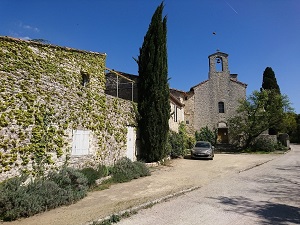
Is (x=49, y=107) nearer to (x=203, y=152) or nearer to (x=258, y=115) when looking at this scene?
(x=203, y=152)

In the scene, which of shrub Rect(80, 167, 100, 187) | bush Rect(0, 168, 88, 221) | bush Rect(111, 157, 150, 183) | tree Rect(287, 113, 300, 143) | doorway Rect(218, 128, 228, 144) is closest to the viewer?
bush Rect(0, 168, 88, 221)

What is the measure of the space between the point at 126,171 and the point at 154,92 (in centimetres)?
603

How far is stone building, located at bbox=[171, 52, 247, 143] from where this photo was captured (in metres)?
31.8

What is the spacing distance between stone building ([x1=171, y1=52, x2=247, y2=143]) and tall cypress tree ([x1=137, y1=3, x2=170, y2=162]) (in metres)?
15.6

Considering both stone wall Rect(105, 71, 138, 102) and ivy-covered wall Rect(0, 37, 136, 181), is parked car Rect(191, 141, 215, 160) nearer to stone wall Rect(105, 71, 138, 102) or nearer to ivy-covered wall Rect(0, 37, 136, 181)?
stone wall Rect(105, 71, 138, 102)

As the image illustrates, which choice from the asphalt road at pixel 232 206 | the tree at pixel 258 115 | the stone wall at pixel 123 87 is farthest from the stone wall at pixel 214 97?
the asphalt road at pixel 232 206

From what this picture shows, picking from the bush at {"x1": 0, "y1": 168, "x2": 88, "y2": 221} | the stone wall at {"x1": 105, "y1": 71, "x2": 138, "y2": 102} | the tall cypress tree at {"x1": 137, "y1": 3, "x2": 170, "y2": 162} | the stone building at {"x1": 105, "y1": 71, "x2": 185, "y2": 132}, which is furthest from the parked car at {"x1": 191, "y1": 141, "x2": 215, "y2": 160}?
the bush at {"x1": 0, "y1": 168, "x2": 88, "y2": 221}

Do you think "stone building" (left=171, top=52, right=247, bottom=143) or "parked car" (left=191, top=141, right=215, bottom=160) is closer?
"parked car" (left=191, top=141, right=215, bottom=160)

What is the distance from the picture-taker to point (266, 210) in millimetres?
A: 6707

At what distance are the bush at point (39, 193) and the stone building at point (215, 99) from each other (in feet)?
79.7

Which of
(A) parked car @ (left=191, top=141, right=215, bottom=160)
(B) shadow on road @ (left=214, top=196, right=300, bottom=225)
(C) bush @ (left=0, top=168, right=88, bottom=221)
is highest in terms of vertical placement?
(A) parked car @ (left=191, top=141, right=215, bottom=160)

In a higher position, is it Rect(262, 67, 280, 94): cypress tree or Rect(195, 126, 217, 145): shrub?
Rect(262, 67, 280, 94): cypress tree

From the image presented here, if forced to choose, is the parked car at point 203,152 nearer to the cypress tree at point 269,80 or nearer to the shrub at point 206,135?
the shrub at point 206,135

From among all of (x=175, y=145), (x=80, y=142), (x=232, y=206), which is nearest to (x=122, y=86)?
(x=175, y=145)
